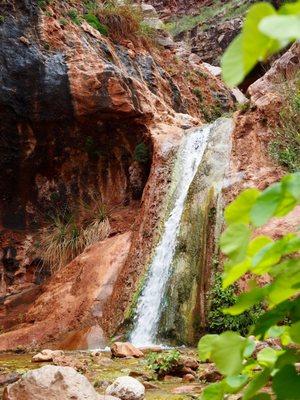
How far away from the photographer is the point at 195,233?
337 inches

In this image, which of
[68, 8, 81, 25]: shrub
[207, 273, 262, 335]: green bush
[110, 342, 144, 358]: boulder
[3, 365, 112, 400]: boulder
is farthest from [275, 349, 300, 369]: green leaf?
[68, 8, 81, 25]: shrub

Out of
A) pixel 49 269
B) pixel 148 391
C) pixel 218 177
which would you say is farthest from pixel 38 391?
pixel 49 269

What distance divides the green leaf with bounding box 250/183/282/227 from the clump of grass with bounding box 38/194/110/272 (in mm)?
10963

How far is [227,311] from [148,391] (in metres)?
3.72

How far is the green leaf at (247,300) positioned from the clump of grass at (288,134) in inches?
321

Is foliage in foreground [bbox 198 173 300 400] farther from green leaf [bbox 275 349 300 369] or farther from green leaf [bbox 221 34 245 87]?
green leaf [bbox 221 34 245 87]

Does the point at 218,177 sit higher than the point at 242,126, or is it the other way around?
the point at 242,126

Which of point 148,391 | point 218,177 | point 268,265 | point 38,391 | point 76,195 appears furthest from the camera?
point 76,195

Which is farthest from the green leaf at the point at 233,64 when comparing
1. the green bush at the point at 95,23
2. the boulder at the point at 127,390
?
the green bush at the point at 95,23

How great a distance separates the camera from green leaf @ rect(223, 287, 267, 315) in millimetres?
700

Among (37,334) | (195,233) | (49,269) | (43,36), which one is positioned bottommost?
(37,334)

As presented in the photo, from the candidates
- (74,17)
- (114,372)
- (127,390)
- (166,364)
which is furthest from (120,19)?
(127,390)

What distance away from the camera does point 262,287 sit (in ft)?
2.27

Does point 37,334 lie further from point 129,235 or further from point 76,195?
Answer: point 76,195
